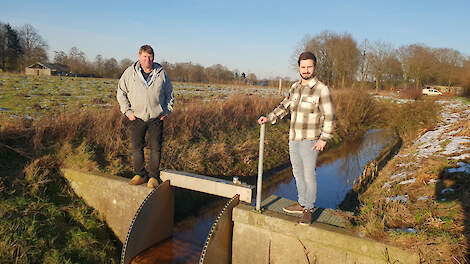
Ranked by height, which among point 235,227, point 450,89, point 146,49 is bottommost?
point 235,227

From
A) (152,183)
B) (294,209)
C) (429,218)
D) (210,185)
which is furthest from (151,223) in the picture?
(429,218)

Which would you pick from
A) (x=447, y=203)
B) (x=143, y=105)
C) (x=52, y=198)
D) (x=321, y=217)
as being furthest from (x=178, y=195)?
(x=447, y=203)

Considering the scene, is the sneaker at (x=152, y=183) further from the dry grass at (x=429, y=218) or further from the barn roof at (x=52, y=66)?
the barn roof at (x=52, y=66)

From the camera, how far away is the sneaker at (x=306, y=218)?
3533 millimetres

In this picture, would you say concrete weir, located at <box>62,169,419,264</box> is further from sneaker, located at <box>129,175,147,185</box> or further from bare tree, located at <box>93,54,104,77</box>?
bare tree, located at <box>93,54,104,77</box>

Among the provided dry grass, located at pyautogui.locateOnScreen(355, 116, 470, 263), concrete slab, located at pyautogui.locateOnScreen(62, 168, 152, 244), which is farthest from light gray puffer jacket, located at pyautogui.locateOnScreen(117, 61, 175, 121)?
dry grass, located at pyautogui.locateOnScreen(355, 116, 470, 263)

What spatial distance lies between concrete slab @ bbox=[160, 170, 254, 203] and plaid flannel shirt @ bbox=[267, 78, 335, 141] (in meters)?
1.27

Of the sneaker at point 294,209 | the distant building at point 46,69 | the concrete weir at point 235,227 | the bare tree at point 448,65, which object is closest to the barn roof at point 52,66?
the distant building at point 46,69

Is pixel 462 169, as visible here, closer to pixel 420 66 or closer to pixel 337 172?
pixel 337 172

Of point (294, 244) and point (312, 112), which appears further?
point (294, 244)

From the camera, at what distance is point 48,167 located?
17.9 feet

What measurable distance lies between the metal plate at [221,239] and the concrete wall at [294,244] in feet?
0.27

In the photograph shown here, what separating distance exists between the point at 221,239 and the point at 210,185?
2.99 ft

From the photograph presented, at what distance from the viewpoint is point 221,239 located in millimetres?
4035
